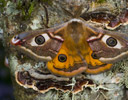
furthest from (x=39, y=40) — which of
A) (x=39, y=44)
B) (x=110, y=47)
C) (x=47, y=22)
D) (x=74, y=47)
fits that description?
(x=110, y=47)

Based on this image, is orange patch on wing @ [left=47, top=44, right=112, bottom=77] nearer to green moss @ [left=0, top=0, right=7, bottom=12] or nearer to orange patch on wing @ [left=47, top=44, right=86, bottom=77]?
orange patch on wing @ [left=47, top=44, right=86, bottom=77]

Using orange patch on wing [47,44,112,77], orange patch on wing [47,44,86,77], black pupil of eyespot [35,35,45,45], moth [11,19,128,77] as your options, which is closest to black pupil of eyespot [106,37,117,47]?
moth [11,19,128,77]

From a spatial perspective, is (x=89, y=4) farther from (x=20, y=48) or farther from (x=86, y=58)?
(x=20, y=48)

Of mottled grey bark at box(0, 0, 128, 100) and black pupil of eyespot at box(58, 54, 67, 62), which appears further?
mottled grey bark at box(0, 0, 128, 100)

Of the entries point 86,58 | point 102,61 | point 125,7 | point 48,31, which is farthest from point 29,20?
point 125,7

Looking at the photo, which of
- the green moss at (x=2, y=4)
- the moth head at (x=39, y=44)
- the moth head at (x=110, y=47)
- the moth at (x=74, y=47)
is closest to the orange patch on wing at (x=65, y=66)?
the moth at (x=74, y=47)
